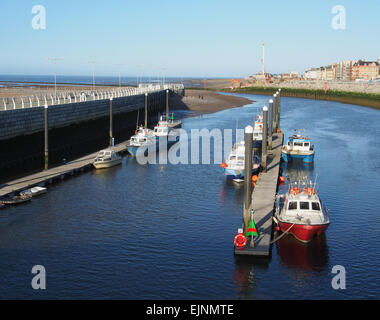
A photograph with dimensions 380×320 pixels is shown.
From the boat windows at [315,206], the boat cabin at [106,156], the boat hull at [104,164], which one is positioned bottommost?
the boat windows at [315,206]

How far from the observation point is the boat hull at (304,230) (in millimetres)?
31391

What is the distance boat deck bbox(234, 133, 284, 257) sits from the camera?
29516 mm

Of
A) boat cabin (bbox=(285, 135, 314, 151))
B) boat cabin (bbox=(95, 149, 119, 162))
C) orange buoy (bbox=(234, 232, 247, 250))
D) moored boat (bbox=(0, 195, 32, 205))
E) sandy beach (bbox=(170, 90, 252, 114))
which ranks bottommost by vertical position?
orange buoy (bbox=(234, 232, 247, 250))

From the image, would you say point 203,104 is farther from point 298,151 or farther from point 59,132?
point 298,151

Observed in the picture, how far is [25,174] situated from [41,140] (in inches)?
538

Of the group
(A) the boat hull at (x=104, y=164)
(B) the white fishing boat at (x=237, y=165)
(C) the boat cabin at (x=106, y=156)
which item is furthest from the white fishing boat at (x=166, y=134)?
(B) the white fishing boat at (x=237, y=165)

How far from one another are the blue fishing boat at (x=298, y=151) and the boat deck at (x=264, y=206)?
1.37 m

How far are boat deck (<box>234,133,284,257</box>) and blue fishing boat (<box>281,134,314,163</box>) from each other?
1.37 m

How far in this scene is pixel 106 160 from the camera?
53.7 metres

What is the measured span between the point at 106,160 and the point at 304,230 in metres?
27.4

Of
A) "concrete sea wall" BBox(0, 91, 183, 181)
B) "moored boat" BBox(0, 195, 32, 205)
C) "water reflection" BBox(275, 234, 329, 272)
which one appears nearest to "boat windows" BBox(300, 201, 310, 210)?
"water reflection" BBox(275, 234, 329, 272)

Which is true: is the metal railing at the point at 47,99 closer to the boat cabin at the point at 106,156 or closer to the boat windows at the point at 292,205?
the boat cabin at the point at 106,156

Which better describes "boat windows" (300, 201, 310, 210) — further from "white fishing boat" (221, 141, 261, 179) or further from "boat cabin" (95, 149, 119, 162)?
"boat cabin" (95, 149, 119, 162)

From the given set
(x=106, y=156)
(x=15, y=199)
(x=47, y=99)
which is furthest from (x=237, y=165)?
(x=47, y=99)
